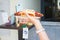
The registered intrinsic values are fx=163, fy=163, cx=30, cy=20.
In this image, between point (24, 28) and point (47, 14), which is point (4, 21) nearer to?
point (24, 28)

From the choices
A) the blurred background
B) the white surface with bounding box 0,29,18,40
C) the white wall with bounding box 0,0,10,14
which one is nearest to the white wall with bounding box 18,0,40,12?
the blurred background

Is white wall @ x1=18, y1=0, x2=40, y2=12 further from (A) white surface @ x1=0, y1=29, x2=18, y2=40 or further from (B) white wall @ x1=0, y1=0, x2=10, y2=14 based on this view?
(A) white surface @ x1=0, y1=29, x2=18, y2=40

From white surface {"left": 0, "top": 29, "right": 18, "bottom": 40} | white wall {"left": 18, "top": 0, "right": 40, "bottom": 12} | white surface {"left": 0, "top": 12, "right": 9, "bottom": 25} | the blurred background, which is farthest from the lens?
the blurred background

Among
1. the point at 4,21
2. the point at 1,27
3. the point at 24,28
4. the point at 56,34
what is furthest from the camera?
the point at 56,34

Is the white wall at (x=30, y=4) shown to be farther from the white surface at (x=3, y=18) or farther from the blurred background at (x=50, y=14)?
the white surface at (x=3, y=18)

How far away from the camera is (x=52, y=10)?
2.59 metres

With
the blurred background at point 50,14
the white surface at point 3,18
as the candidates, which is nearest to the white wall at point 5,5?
the white surface at point 3,18

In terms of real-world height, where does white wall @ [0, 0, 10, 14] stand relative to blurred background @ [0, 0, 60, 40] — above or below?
above

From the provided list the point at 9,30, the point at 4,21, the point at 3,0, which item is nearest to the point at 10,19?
the point at 4,21

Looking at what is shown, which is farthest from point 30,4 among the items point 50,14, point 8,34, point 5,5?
point 8,34

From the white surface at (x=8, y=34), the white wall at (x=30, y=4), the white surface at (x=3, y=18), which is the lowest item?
the white surface at (x=8, y=34)

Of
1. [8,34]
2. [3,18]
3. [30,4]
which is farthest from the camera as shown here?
[30,4]

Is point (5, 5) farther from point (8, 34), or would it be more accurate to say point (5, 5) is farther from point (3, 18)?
point (8, 34)

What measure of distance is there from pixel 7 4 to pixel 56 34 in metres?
1.11
